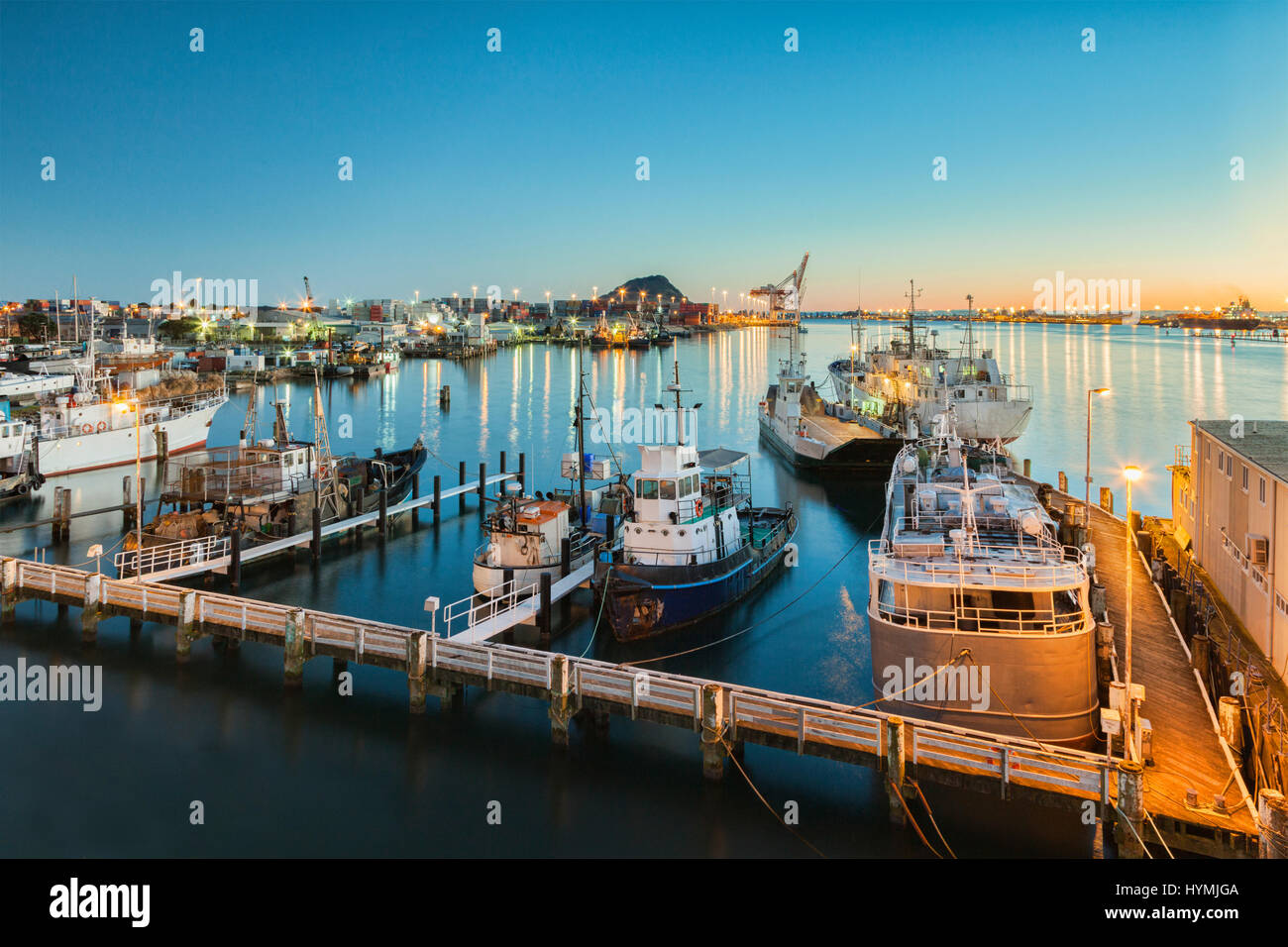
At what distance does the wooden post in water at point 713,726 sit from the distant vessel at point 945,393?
103ft

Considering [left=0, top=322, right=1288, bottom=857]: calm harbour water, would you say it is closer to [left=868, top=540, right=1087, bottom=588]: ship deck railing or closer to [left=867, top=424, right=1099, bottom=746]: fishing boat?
[left=867, top=424, right=1099, bottom=746]: fishing boat

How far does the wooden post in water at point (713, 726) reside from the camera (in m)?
13.1

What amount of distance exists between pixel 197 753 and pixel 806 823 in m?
10.8

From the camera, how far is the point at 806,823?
42.7 ft

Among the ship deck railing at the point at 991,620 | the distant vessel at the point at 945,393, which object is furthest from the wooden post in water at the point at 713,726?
the distant vessel at the point at 945,393

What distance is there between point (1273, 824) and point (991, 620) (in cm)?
480

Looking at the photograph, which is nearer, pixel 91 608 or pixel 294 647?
pixel 294 647

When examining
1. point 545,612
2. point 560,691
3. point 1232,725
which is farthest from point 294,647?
point 1232,725

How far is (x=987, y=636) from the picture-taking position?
44.4 ft

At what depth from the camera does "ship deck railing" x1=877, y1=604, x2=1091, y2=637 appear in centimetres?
1370
